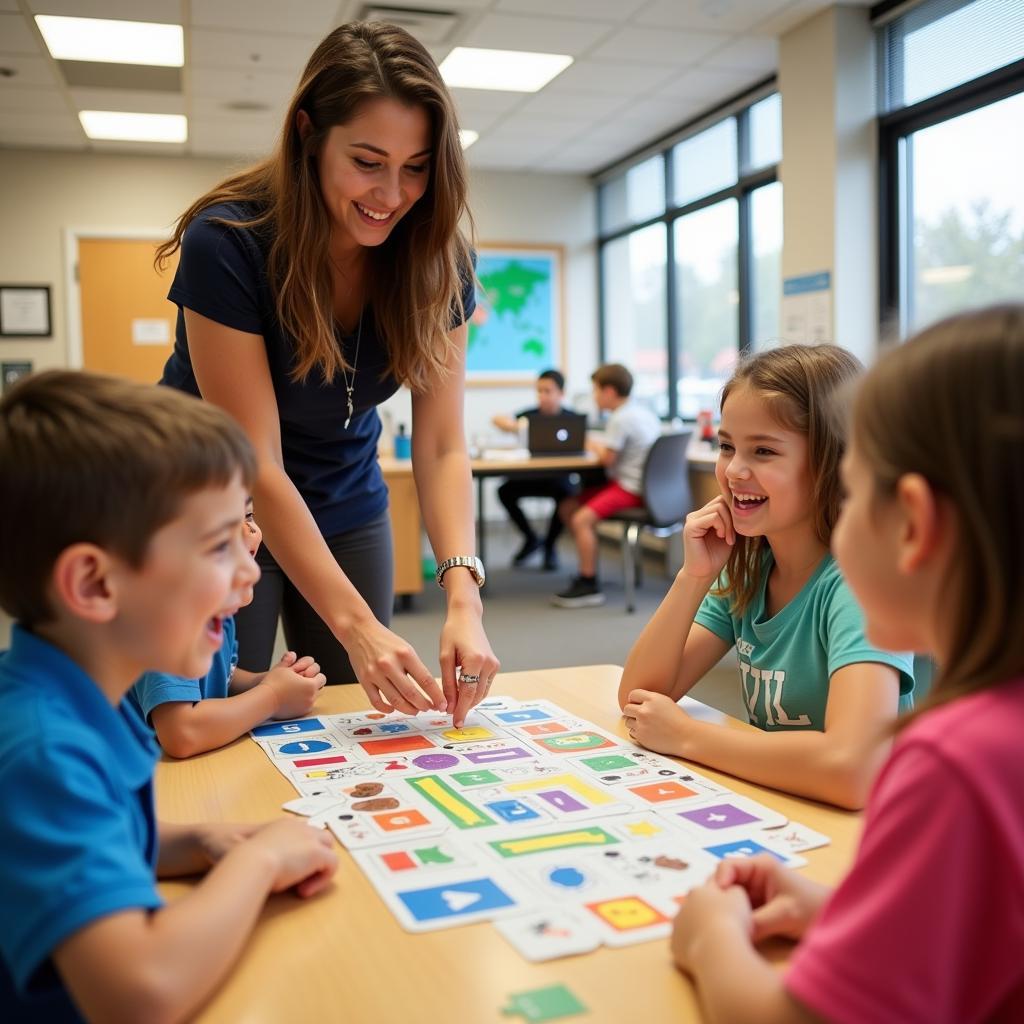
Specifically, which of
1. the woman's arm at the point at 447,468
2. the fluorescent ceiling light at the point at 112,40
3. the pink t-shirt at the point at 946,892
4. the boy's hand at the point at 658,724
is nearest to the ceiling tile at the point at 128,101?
the fluorescent ceiling light at the point at 112,40

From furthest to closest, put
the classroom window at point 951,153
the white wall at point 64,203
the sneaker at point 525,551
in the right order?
the white wall at point 64,203 → the sneaker at point 525,551 → the classroom window at point 951,153

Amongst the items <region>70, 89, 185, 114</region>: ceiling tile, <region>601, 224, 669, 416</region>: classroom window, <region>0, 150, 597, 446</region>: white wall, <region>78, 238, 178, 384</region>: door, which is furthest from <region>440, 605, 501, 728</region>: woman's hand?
<region>78, 238, 178, 384</region>: door

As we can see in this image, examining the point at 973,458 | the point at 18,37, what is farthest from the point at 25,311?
the point at 973,458

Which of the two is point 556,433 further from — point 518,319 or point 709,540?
point 709,540

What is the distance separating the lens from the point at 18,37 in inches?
192

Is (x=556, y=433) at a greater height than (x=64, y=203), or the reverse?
(x=64, y=203)

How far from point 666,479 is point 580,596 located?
0.77 metres

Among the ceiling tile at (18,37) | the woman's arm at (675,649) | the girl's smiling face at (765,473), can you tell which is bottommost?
the woman's arm at (675,649)

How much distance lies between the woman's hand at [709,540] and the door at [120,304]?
6.56 meters

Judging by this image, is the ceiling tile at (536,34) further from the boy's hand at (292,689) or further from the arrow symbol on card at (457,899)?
the arrow symbol on card at (457,899)

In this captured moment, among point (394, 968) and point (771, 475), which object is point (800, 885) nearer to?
point (394, 968)

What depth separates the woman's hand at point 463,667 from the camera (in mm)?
1343

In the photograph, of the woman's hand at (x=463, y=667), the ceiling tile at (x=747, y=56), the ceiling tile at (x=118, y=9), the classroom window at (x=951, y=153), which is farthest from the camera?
the ceiling tile at (x=747, y=56)

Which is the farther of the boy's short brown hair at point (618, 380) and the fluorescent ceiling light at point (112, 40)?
the boy's short brown hair at point (618, 380)
